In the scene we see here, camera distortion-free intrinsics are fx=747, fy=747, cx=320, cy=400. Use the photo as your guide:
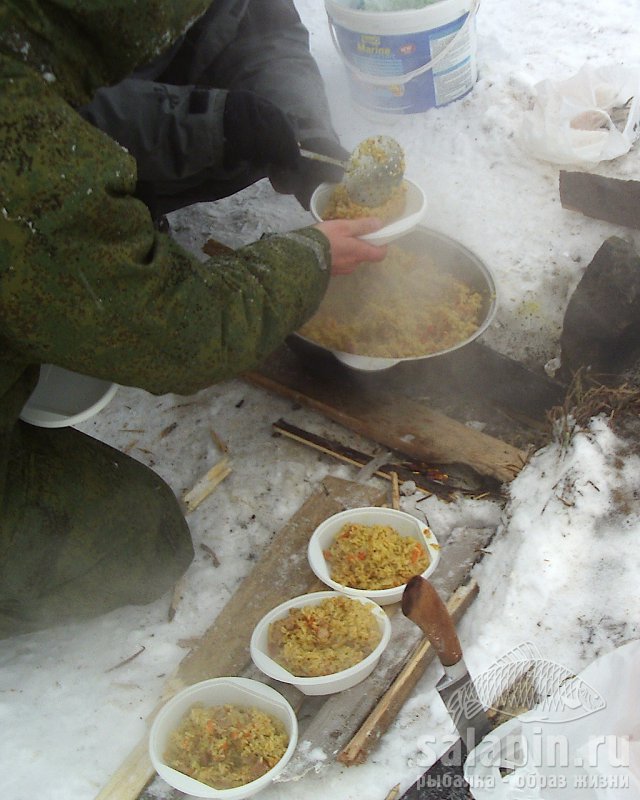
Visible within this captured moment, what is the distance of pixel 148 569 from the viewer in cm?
287

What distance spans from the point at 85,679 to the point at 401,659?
1148 mm

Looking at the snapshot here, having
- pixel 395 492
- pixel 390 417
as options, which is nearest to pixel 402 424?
pixel 390 417

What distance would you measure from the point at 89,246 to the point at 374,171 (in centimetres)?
155

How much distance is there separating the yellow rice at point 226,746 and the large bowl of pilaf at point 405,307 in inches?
62.6

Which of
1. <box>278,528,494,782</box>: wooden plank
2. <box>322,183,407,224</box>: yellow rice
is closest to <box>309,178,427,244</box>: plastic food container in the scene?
<box>322,183,407,224</box>: yellow rice

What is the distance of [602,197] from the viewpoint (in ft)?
12.9

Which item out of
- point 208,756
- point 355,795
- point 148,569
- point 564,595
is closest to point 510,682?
point 564,595

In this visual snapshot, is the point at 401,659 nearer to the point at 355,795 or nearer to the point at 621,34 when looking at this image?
the point at 355,795

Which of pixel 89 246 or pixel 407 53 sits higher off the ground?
pixel 89 246

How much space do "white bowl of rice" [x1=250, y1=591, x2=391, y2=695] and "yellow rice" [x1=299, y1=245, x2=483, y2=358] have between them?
1.17m

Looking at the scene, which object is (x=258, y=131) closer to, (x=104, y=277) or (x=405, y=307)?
(x=405, y=307)

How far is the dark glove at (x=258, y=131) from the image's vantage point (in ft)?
11.1

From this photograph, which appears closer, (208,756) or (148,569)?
(208,756)

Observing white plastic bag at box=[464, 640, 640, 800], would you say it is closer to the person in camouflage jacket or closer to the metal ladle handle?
→ the person in camouflage jacket
